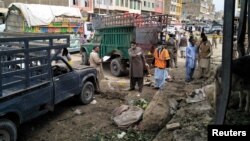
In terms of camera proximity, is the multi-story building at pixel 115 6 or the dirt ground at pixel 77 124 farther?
the multi-story building at pixel 115 6

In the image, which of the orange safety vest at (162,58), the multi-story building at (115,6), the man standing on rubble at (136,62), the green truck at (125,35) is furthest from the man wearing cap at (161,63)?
the multi-story building at (115,6)

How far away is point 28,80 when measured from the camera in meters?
5.29

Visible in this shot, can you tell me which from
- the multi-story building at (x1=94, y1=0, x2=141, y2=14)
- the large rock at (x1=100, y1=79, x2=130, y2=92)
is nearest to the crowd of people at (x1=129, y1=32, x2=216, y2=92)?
the large rock at (x1=100, y1=79, x2=130, y2=92)

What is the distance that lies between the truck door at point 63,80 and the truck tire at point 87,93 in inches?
17.3

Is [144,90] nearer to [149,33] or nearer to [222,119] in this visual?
[149,33]

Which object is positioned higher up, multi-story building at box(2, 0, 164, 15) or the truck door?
multi-story building at box(2, 0, 164, 15)

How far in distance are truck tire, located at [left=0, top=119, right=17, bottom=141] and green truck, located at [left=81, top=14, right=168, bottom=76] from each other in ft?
23.9

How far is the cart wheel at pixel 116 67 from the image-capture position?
11.9m

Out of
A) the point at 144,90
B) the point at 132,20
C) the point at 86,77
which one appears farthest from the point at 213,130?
the point at 132,20

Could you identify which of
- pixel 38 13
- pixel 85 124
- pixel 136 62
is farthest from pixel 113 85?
pixel 38 13

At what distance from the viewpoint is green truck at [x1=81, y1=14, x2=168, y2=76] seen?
11656 millimetres

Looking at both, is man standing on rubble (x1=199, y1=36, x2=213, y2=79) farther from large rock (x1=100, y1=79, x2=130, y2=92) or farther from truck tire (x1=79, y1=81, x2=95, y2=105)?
truck tire (x1=79, y1=81, x2=95, y2=105)

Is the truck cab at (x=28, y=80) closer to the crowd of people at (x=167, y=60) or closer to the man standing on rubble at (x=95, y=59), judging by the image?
the man standing on rubble at (x=95, y=59)

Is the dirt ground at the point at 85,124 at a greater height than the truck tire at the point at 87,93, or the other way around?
the truck tire at the point at 87,93
